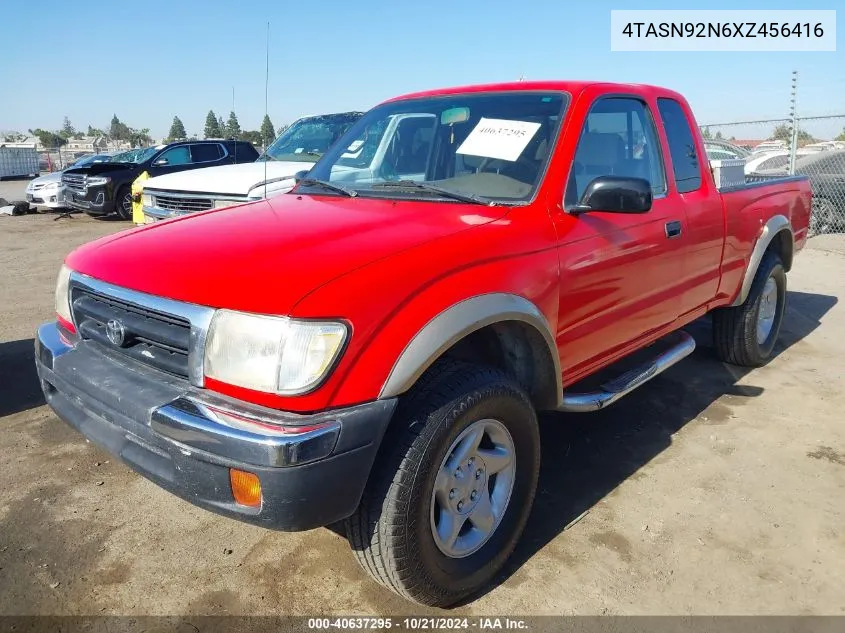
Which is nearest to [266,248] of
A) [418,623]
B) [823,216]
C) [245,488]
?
[245,488]

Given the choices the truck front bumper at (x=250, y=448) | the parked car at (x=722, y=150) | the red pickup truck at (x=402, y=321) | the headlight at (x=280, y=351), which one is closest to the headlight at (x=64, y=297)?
the red pickup truck at (x=402, y=321)

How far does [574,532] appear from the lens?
9.34ft

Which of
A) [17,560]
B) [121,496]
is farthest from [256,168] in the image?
[17,560]

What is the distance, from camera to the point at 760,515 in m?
2.98

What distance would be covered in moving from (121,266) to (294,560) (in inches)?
51.9

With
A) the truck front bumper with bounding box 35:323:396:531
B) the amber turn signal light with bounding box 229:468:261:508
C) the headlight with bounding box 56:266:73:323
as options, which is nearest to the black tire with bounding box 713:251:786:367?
the truck front bumper with bounding box 35:323:396:531

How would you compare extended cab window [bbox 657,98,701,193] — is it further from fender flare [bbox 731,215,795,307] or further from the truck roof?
fender flare [bbox 731,215,795,307]

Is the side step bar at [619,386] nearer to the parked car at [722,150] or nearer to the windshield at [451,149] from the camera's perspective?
the windshield at [451,149]

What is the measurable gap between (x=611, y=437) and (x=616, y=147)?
159 cm

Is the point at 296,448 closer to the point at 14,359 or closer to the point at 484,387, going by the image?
the point at 484,387

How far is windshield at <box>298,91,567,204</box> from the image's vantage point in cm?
289

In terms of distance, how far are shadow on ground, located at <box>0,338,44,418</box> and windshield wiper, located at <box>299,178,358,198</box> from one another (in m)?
2.18

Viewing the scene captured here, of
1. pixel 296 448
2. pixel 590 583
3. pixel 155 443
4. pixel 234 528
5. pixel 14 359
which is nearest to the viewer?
pixel 296 448

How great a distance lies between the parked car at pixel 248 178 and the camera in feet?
21.0
